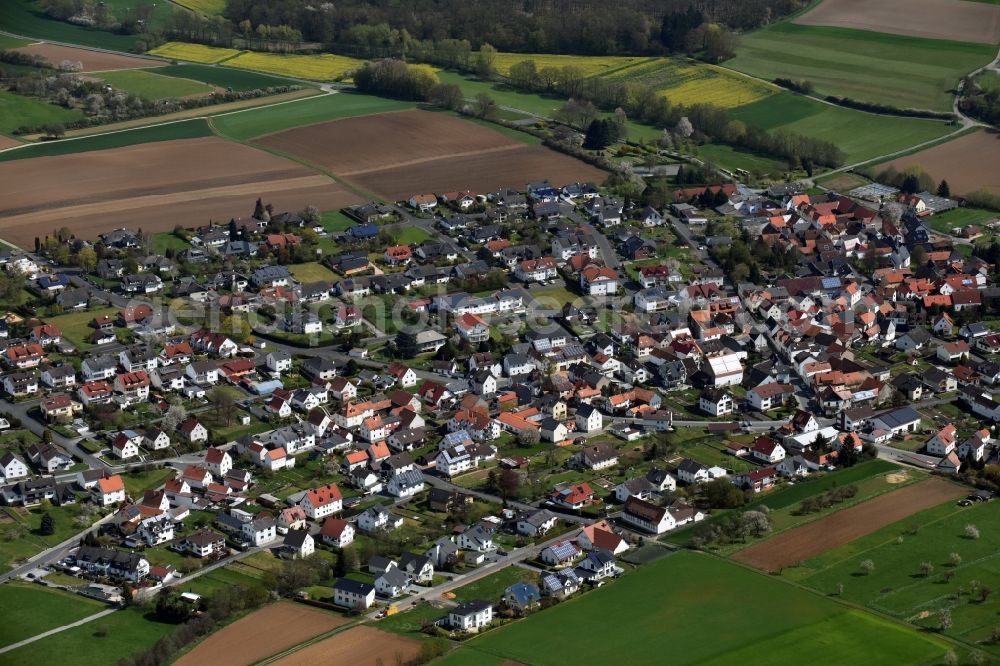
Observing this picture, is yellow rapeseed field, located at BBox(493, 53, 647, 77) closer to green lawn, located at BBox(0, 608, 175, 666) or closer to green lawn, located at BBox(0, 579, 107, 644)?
green lawn, located at BBox(0, 579, 107, 644)

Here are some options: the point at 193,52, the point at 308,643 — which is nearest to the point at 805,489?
the point at 308,643

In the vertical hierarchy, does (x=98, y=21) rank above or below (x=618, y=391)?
above

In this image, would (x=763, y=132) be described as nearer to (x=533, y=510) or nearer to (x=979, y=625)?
(x=533, y=510)

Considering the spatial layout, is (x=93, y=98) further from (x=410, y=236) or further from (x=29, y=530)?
(x=29, y=530)

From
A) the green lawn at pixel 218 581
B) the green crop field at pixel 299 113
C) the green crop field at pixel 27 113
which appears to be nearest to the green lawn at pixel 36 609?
the green lawn at pixel 218 581

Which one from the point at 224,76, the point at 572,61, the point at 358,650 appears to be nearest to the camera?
the point at 358,650

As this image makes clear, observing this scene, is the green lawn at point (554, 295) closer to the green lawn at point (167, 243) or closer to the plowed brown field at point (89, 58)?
the green lawn at point (167, 243)

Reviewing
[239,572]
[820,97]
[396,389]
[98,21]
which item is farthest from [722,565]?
[98,21]
